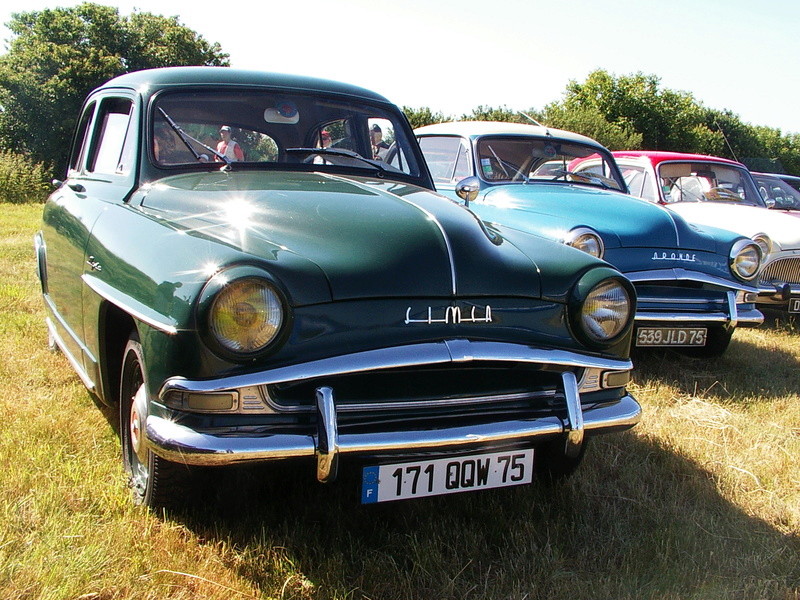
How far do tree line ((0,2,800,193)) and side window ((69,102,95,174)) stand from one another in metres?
20.0

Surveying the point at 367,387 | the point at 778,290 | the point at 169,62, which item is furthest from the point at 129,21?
the point at 367,387

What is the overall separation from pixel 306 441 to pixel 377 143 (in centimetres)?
208

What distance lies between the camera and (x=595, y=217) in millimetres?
4934

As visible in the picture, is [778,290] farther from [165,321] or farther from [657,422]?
[165,321]

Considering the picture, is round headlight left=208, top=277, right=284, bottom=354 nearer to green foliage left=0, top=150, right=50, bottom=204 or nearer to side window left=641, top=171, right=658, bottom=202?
side window left=641, top=171, right=658, bottom=202

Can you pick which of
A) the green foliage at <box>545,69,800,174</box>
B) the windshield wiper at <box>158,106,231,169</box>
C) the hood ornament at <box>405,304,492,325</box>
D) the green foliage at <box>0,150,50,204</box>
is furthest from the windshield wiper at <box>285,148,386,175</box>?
the green foliage at <box>545,69,800,174</box>

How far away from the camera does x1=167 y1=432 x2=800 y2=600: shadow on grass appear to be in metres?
2.28

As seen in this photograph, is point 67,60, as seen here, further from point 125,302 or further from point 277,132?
point 125,302

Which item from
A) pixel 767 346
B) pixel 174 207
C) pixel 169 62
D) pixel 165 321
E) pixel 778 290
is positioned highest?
pixel 169 62

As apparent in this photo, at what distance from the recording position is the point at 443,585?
2.26 meters

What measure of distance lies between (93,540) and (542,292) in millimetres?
1593

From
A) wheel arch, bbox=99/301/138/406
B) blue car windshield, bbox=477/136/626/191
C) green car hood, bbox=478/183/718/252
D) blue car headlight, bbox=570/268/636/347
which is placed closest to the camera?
blue car headlight, bbox=570/268/636/347

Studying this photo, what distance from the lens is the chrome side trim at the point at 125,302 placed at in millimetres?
2070

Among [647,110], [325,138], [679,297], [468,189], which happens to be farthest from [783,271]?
[647,110]
